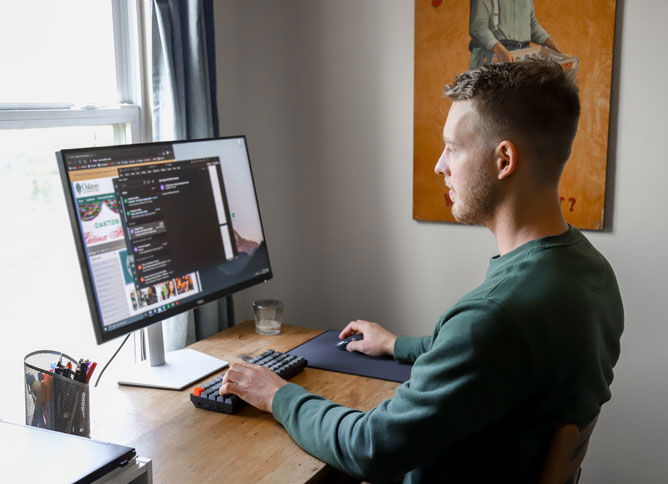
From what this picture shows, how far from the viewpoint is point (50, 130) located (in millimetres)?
1771

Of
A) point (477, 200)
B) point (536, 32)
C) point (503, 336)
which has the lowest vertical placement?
point (503, 336)

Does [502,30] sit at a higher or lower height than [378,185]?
higher

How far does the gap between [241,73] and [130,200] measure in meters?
1.08

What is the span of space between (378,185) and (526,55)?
0.72 meters

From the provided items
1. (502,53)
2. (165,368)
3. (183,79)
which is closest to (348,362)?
(165,368)

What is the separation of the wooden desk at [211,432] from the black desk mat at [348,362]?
3cm

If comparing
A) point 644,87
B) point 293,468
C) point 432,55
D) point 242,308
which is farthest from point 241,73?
point 293,468

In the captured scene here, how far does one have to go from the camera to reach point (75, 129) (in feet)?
6.08

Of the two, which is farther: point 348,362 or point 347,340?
point 347,340

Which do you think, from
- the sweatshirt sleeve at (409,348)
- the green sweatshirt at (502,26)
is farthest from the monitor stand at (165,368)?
the green sweatshirt at (502,26)

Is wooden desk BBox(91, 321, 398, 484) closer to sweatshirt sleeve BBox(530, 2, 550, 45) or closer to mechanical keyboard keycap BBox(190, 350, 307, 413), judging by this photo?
mechanical keyboard keycap BBox(190, 350, 307, 413)

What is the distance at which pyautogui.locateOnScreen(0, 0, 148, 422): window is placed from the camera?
1.67 m

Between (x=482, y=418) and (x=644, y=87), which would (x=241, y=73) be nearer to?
(x=644, y=87)

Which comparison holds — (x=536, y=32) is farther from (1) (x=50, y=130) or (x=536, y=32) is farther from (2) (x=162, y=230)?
(1) (x=50, y=130)
